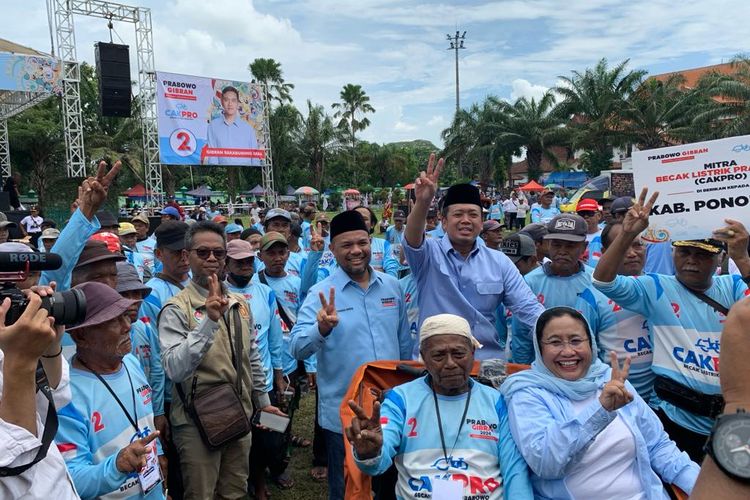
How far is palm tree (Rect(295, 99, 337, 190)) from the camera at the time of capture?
43.9 meters

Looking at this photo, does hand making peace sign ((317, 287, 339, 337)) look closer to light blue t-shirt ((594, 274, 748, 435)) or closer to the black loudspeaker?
light blue t-shirt ((594, 274, 748, 435))

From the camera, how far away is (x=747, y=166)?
3.01 meters

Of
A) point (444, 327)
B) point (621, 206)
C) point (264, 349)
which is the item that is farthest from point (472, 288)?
point (621, 206)

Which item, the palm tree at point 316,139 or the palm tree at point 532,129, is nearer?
the palm tree at point 532,129

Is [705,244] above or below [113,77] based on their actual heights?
below

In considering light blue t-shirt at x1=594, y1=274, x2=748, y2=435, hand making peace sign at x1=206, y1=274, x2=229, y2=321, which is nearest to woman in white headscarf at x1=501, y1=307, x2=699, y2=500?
light blue t-shirt at x1=594, y1=274, x2=748, y2=435

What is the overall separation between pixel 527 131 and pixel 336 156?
54.5ft

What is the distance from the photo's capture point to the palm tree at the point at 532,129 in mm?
36594

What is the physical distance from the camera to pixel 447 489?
241cm

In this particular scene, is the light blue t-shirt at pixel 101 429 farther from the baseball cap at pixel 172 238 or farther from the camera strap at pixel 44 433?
the baseball cap at pixel 172 238

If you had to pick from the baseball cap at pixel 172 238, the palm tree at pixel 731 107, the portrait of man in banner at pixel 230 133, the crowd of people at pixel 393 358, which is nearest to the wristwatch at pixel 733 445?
the crowd of people at pixel 393 358

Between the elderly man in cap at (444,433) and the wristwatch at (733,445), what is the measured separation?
1.41m

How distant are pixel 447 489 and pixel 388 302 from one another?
4.20 ft

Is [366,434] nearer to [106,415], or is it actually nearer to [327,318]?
[327,318]
